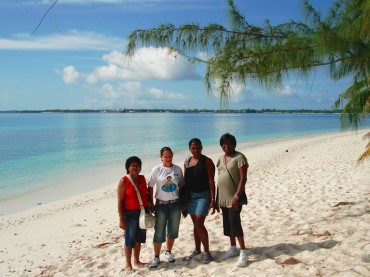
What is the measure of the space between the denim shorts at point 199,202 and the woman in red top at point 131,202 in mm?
571

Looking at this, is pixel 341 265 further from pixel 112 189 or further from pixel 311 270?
pixel 112 189

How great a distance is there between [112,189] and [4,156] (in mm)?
17883

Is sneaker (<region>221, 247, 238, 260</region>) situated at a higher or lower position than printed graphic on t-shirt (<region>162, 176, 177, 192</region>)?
lower

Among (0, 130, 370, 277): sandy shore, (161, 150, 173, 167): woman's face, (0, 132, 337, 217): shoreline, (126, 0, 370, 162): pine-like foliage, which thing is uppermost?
(126, 0, 370, 162): pine-like foliage

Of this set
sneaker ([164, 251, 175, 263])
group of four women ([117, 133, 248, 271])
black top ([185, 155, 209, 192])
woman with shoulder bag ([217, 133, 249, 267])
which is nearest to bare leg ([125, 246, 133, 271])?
group of four women ([117, 133, 248, 271])

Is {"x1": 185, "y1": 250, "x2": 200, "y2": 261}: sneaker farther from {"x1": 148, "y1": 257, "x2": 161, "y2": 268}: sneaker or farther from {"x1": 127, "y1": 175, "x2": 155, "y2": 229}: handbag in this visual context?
{"x1": 127, "y1": 175, "x2": 155, "y2": 229}: handbag

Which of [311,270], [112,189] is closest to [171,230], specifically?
[311,270]

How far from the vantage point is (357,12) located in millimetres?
4016

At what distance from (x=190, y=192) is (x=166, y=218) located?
1.60 feet

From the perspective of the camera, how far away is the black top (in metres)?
4.73

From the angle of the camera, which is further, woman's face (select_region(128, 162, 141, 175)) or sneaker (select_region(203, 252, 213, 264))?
sneaker (select_region(203, 252, 213, 264))

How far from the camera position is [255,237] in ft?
19.3

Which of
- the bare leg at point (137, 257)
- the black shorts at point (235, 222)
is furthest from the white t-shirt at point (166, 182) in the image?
the bare leg at point (137, 257)

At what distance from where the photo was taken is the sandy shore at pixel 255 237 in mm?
4660
